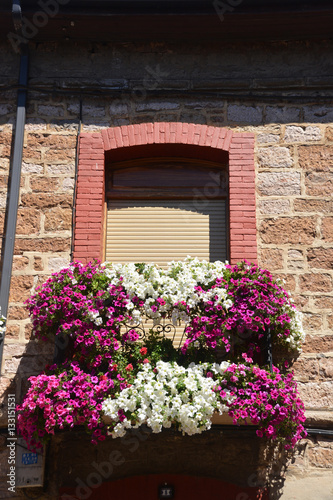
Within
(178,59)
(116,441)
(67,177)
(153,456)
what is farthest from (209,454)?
(178,59)

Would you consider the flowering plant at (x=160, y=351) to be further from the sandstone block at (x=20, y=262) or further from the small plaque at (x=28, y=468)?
the sandstone block at (x=20, y=262)

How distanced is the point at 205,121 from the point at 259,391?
10.1 ft

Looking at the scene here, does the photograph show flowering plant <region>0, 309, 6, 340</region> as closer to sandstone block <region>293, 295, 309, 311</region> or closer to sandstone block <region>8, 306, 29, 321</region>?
sandstone block <region>8, 306, 29, 321</region>

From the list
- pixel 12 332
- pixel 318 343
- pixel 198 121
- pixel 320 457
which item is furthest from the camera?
pixel 198 121

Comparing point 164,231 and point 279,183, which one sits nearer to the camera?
point 279,183

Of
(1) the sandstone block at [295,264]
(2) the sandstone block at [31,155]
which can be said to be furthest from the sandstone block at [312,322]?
(2) the sandstone block at [31,155]

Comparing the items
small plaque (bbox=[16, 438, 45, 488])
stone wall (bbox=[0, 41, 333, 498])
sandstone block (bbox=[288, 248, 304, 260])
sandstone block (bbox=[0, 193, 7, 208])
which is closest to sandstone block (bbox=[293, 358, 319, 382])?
stone wall (bbox=[0, 41, 333, 498])

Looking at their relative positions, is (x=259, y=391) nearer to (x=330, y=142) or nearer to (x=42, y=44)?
(x=330, y=142)

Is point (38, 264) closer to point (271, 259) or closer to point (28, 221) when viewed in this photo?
point (28, 221)

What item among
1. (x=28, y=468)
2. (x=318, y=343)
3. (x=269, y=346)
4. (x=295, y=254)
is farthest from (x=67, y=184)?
(x=318, y=343)

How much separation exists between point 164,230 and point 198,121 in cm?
126

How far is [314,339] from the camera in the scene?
5.61m

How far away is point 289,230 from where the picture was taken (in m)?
5.97

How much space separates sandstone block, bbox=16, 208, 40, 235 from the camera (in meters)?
6.04
